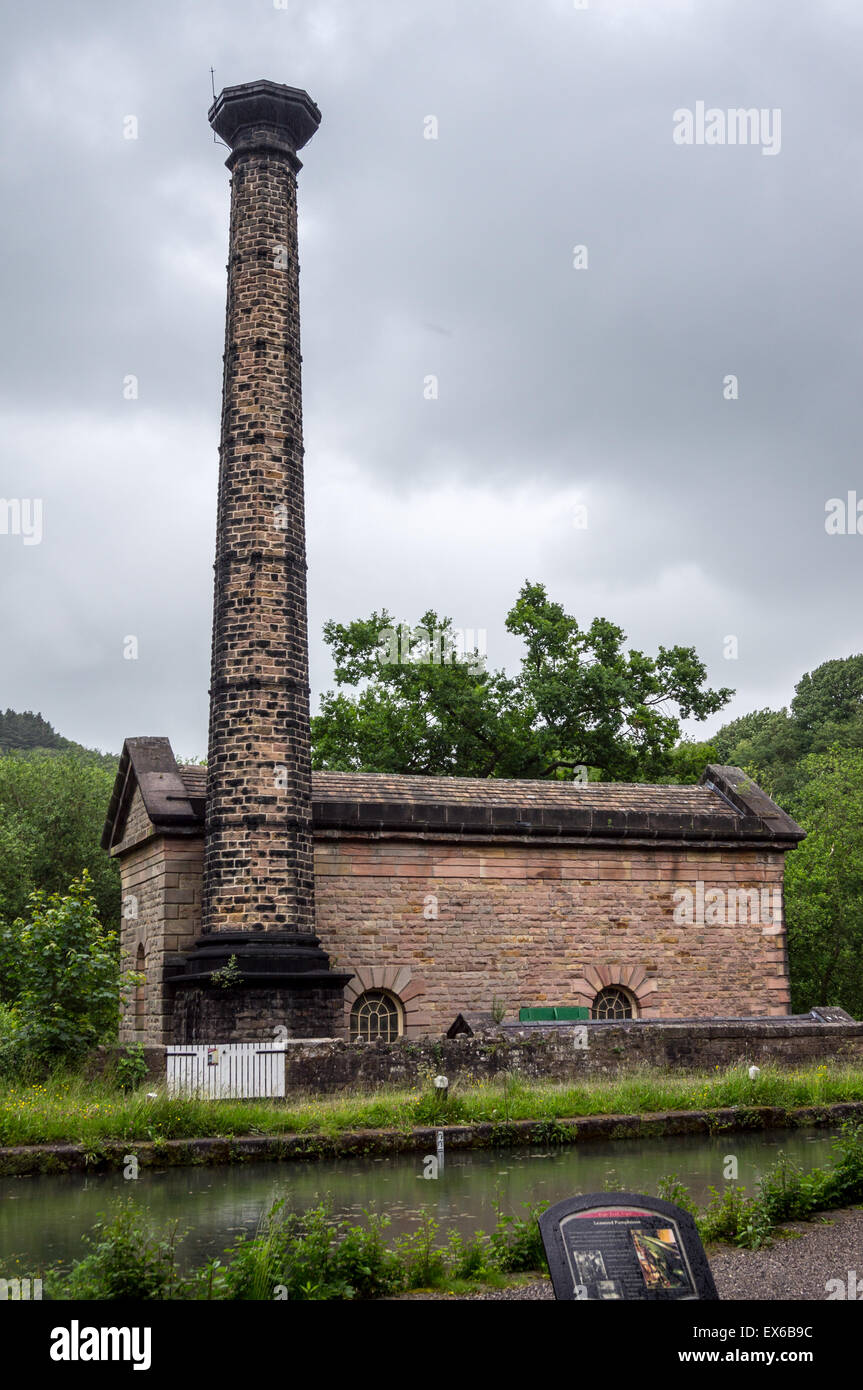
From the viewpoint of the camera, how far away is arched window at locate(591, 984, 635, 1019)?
2220 centimetres

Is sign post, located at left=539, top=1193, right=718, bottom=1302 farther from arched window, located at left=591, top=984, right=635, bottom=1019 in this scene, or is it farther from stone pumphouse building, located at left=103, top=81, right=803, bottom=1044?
arched window, located at left=591, top=984, right=635, bottom=1019

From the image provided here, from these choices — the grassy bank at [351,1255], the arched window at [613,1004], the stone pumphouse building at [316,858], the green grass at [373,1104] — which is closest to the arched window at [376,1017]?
the stone pumphouse building at [316,858]

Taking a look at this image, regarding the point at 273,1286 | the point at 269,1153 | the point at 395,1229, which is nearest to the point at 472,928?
the point at 269,1153

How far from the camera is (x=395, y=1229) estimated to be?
8.84 m

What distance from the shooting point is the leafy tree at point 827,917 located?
35.0 metres

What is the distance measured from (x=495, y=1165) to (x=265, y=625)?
9.64m

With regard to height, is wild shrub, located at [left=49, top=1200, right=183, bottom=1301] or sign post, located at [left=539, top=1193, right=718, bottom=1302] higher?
sign post, located at [left=539, top=1193, right=718, bottom=1302]

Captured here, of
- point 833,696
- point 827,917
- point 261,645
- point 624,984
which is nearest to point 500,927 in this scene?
point 624,984

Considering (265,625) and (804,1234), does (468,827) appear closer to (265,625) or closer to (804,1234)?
(265,625)

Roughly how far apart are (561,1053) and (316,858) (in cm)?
598

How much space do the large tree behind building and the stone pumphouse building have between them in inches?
480

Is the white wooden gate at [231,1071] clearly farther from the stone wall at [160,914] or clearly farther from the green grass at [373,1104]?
the stone wall at [160,914]

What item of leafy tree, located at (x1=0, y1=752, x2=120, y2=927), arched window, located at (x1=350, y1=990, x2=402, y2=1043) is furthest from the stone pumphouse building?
leafy tree, located at (x1=0, y1=752, x2=120, y2=927)
